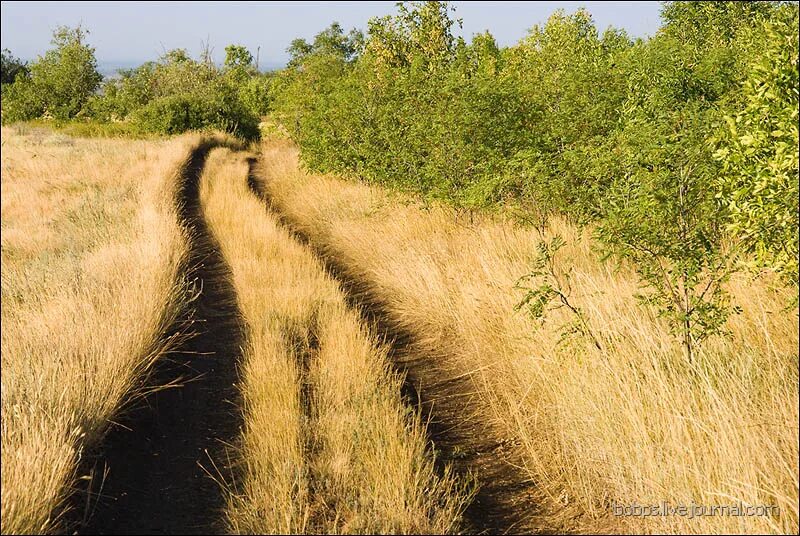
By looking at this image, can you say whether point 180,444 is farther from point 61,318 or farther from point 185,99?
point 185,99

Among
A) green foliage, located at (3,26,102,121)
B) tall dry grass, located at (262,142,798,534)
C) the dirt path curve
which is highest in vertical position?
green foliage, located at (3,26,102,121)

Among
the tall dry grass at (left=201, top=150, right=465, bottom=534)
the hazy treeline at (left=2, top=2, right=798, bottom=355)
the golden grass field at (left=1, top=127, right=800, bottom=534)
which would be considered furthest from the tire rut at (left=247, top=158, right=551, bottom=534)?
the hazy treeline at (left=2, top=2, right=798, bottom=355)

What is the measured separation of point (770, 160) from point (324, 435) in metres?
3.30

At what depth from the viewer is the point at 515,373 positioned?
5773 mm

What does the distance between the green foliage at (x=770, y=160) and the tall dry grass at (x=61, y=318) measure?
4273mm

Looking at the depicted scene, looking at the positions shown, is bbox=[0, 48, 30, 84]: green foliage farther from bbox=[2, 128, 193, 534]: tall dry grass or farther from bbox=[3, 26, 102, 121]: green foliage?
bbox=[3, 26, 102, 121]: green foliage

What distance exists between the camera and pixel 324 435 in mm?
4512

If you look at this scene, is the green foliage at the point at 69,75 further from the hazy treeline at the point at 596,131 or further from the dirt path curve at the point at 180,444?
the dirt path curve at the point at 180,444

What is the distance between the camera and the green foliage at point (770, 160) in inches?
→ 169


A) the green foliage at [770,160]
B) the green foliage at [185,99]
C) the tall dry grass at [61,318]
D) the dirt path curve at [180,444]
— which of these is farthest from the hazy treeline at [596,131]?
the green foliage at [185,99]

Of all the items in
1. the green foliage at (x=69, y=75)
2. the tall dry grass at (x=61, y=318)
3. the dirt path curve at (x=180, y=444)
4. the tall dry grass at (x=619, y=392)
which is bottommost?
the dirt path curve at (x=180, y=444)

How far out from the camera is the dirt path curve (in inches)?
151

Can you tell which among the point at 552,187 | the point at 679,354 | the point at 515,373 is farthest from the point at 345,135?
the point at 679,354

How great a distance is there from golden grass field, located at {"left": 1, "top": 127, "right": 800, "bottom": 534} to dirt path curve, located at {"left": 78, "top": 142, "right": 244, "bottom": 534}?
9 cm
